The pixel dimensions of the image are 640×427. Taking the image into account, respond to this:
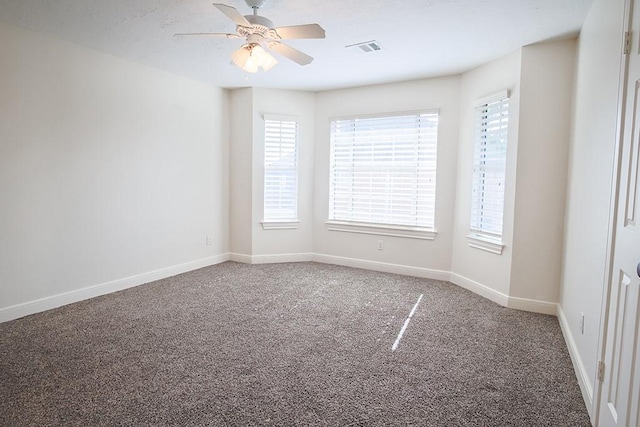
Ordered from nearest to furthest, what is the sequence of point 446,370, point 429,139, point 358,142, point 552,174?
point 446,370 < point 552,174 < point 429,139 < point 358,142

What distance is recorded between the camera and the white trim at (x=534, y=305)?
3.50m

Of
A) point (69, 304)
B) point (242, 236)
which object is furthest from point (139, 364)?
point (242, 236)

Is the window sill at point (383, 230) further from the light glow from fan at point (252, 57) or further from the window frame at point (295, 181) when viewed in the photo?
the light glow from fan at point (252, 57)

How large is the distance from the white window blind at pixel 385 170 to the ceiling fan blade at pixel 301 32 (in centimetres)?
252

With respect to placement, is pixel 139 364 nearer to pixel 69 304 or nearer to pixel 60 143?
pixel 69 304

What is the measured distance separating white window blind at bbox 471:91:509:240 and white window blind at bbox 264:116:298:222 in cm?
254

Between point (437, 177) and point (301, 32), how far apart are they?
2781 mm

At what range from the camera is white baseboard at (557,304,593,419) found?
205 cm

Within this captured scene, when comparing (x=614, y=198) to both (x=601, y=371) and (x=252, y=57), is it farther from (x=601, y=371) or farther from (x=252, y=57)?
(x=252, y=57)

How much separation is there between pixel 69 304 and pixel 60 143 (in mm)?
1589

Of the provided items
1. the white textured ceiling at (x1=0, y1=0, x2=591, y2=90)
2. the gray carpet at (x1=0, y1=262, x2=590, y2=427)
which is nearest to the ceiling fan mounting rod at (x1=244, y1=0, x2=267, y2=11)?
the white textured ceiling at (x1=0, y1=0, x2=591, y2=90)

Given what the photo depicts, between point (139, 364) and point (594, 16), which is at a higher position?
point (594, 16)

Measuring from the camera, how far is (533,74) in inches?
138

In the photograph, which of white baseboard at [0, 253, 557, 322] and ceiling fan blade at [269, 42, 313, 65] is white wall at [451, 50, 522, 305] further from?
ceiling fan blade at [269, 42, 313, 65]
